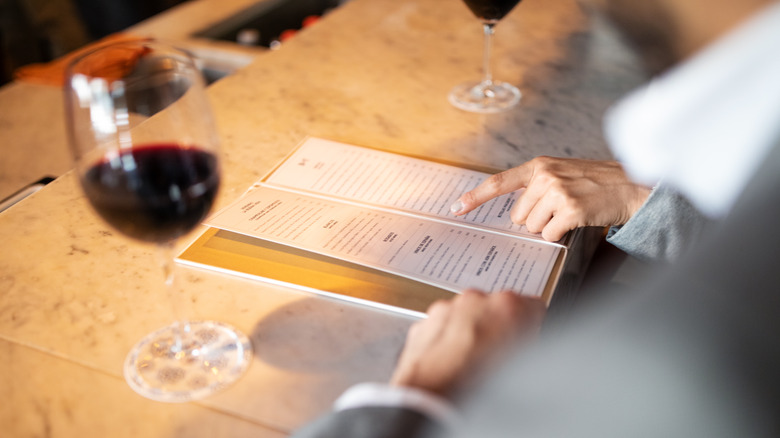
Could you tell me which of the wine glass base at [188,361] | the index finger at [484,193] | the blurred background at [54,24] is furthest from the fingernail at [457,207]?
the blurred background at [54,24]

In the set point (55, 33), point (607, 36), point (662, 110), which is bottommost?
point (55, 33)

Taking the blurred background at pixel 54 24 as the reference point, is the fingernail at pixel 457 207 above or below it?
above

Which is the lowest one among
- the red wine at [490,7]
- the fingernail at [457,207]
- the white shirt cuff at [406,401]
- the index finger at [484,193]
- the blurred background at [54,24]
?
the blurred background at [54,24]

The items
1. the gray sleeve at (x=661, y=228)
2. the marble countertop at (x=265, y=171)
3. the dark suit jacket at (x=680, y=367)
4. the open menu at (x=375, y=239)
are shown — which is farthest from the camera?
the gray sleeve at (x=661, y=228)

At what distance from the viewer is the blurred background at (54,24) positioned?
280 centimetres

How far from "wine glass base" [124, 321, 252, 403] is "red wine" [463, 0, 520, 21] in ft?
2.10

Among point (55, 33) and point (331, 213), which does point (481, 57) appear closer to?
point (331, 213)

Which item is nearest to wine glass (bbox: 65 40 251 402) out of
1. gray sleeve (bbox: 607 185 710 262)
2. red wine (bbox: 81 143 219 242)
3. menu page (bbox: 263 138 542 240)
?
red wine (bbox: 81 143 219 242)

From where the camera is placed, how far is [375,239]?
2.44ft

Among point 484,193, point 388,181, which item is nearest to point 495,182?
point 484,193

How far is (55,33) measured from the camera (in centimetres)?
288

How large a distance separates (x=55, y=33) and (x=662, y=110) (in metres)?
2.87

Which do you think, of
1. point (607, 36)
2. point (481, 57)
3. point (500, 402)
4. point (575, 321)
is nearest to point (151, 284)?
point (500, 402)

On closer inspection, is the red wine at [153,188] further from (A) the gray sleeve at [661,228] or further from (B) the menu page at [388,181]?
(A) the gray sleeve at [661,228]
